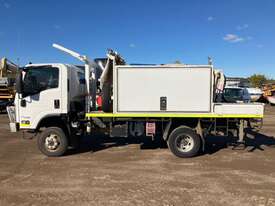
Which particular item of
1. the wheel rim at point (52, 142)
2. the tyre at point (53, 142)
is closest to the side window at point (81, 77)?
the tyre at point (53, 142)

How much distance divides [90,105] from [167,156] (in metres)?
2.71

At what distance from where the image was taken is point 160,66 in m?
7.77

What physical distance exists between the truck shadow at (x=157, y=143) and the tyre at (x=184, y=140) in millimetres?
698

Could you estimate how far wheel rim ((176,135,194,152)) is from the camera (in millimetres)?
7988

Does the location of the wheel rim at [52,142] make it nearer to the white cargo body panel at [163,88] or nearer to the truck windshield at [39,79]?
the truck windshield at [39,79]

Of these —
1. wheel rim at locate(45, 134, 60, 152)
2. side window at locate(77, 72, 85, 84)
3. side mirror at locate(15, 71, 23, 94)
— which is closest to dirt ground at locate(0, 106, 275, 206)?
wheel rim at locate(45, 134, 60, 152)

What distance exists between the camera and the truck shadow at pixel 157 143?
904 centimetres

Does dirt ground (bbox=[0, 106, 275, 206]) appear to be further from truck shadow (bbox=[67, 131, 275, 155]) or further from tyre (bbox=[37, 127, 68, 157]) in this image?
tyre (bbox=[37, 127, 68, 157])

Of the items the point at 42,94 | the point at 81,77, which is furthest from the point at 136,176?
the point at 81,77

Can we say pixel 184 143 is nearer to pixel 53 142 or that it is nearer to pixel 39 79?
pixel 53 142

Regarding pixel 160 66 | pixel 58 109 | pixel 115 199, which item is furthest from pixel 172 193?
pixel 58 109

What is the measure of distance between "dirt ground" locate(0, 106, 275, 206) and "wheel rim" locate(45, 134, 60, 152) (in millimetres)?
339

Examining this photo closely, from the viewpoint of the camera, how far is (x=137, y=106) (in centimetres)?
796

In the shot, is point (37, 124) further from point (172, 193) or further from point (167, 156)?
point (172, 193)
